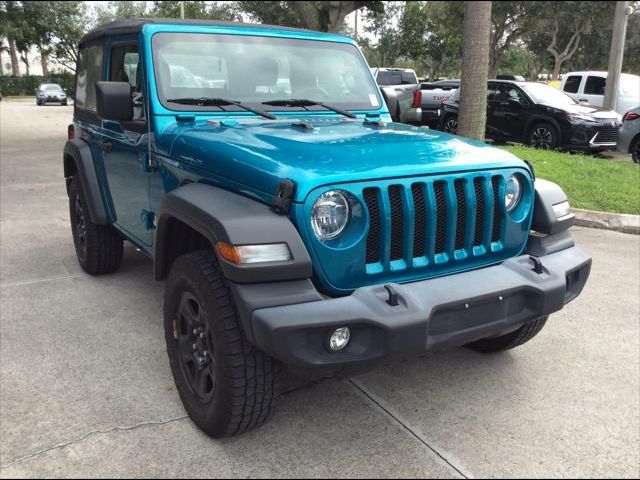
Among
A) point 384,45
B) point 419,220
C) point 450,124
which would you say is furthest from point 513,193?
point 384,45

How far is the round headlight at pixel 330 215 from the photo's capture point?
96.8 inches

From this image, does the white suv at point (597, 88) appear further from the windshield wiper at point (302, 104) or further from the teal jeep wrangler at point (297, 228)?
the teal jeep wrangler at point (297, 228)

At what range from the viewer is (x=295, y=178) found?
244 centimetres

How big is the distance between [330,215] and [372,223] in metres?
0.19

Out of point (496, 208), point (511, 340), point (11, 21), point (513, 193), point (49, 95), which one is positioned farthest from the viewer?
point (11, 21)

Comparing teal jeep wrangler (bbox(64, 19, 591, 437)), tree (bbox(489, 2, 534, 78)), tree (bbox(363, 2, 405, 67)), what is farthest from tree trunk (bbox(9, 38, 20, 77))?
teal jeep wrangler (bbox(64, 19, 591, 437))

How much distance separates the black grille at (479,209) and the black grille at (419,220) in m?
0.31

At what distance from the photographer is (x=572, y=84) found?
51.3ft

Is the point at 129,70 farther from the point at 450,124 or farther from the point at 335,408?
the point at 450,124

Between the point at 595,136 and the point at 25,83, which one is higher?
the point at 25,83

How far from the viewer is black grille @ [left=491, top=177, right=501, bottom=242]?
2.90 m

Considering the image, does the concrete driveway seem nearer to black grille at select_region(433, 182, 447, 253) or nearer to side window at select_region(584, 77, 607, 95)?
black grille at select_region(433, 182, 447, 253)

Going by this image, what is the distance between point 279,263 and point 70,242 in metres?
4.46

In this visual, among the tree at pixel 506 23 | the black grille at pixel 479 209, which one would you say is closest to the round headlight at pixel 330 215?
the black grille at pixel 479 209
